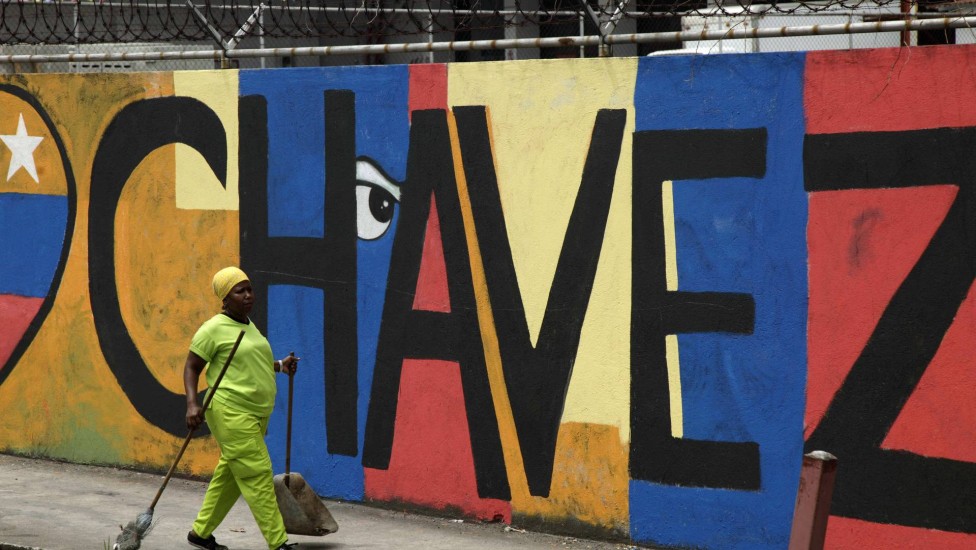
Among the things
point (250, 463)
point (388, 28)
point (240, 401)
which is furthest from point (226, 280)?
point (388, 28)

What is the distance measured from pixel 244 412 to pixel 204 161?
266 cm

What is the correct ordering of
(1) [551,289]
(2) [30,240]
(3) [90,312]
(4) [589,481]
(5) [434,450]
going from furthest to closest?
(2) [30,240]
(3) [90,312]
(5) [434,450]
(1) [551,289]
(4) [589,481]

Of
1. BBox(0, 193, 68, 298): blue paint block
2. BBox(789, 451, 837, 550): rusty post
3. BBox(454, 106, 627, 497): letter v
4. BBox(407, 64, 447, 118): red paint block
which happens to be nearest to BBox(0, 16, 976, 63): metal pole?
BBox(407, 64, 447, 118): red paint block

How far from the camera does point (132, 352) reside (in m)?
9.39

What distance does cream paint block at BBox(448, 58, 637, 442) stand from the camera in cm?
720

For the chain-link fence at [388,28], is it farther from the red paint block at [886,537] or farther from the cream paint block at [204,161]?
the red paint block at [886,537]

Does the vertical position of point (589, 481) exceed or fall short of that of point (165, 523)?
it exceeds it

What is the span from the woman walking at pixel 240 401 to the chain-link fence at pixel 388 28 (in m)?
1.79

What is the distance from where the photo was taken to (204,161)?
8.95 m

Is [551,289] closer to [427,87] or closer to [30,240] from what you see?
[427,87]

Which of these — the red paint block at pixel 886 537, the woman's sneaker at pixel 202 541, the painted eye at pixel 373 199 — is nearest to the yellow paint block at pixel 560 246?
the painted eye at pixel 373 199

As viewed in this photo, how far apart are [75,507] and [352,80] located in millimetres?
3257

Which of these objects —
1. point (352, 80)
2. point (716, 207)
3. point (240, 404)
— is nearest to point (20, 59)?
point (352, 80)

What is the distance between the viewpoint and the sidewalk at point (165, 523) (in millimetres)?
7375
